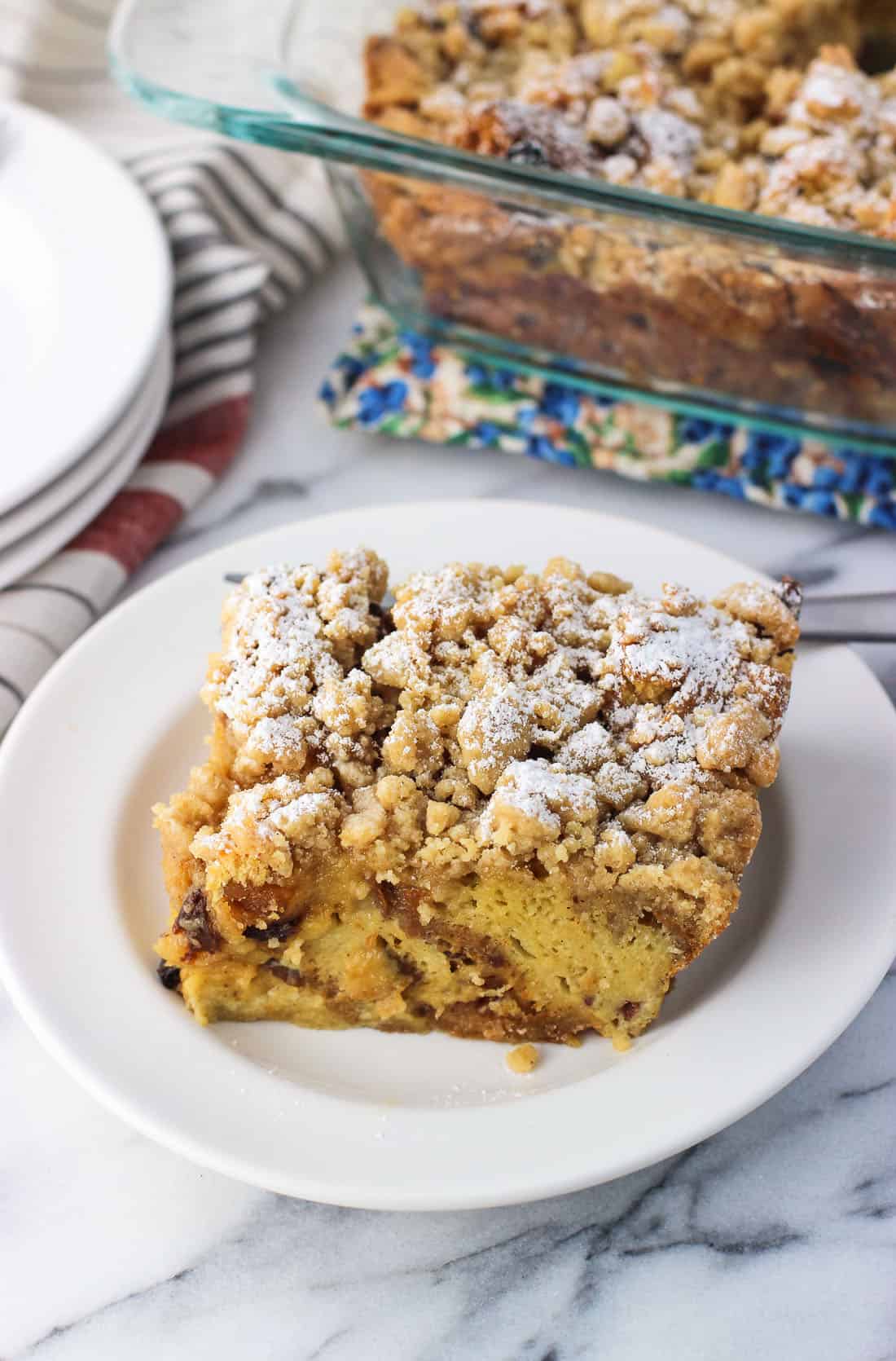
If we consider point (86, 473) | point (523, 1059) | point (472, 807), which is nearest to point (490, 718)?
point (472, 807)

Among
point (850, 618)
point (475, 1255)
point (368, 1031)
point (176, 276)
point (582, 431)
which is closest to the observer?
point (475, 1255)

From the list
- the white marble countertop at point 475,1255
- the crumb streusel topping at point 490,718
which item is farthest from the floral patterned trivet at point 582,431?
the white marble countertop at point 475,1255

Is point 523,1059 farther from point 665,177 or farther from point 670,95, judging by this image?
point 670,95

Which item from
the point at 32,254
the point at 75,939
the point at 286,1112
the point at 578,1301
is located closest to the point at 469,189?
the point at 32,254

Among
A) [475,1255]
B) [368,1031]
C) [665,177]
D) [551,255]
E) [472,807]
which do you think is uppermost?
[665,177]

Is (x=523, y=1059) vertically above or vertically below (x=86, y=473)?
below

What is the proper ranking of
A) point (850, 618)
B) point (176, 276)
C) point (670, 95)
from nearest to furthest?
point (850, 618), point (670, 95), point (176, 276)

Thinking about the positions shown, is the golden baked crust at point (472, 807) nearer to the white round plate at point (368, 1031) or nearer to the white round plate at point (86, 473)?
the white round plate at point (368, 1031)
